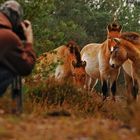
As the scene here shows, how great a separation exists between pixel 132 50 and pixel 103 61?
4407mm

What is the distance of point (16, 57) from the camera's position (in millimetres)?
9312

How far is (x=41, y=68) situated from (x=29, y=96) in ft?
9.14

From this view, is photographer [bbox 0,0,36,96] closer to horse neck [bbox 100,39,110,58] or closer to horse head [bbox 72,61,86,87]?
horse head [bbox 72,61,86,87]

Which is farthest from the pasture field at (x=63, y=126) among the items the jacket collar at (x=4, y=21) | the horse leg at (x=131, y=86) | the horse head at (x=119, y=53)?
the horse leg at (x=131, y=86)

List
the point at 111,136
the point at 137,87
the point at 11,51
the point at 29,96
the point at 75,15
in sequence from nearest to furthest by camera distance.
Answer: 1. the point at 111,136
2. the point at 11,51
3. the point at 29,96
4. the point at 137,87
5. the point at 75,15

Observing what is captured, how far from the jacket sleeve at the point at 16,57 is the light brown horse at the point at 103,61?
441 inches

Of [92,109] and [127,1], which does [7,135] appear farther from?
[127,1]

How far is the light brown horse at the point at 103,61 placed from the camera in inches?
834

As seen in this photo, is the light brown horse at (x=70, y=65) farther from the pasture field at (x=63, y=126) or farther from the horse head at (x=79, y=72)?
the pasture field at (x=63, y=126)

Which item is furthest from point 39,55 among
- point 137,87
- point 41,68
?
point 137,87

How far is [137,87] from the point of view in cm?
1912

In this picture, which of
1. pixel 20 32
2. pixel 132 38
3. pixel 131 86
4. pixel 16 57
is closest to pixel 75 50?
pixel 131 86

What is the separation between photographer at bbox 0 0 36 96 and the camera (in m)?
9.24

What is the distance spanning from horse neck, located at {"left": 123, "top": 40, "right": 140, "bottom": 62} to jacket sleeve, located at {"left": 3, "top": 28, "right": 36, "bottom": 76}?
9420 mm
